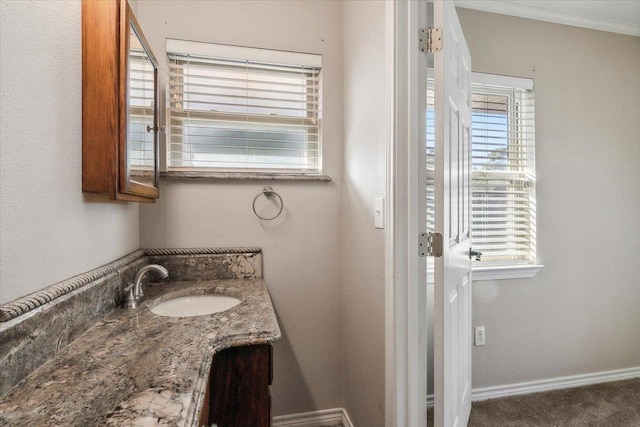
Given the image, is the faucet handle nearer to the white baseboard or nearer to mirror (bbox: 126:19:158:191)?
mirror (bbox: 126:19:158:191)

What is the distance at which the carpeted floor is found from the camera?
5.89 feet

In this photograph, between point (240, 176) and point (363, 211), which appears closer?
point (363, 211)

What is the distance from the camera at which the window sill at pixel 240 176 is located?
160cm

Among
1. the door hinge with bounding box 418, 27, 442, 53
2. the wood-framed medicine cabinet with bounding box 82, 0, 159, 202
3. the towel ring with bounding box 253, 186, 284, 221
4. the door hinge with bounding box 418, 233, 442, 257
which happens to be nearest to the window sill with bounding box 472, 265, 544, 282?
the door hinge with bounding box 418, 233, 442, 257

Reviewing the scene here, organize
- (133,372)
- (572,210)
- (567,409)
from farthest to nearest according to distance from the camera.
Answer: (572,210)
(567,409)
(133,372)

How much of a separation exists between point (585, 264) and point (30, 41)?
2950mm

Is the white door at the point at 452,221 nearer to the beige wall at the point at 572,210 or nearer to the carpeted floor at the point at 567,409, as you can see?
the carpeted floor at the point at 567,409

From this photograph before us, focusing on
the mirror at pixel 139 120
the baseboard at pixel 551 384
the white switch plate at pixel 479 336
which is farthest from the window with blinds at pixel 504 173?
the mirror at pixel 139 120

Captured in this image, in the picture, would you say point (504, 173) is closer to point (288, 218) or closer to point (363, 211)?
point (363, 211)

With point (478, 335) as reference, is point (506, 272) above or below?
above

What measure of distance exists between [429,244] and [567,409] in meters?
1.67

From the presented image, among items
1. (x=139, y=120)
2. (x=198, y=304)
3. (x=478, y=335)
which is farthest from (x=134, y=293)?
(x=478, y=335)

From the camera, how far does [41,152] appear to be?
77 cm

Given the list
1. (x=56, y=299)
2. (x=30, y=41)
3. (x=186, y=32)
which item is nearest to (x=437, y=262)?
(x=56, y=299)
